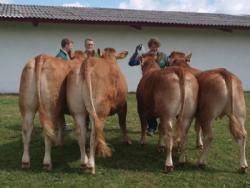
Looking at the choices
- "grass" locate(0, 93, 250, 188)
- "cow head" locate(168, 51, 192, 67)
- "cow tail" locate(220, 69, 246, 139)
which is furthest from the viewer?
"cow head" locate(168, 51, 192, 67)

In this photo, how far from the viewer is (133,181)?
22.2 feet

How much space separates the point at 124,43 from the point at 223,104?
43.6 ft

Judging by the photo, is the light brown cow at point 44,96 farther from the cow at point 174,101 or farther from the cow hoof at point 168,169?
the cow hoof at point 168,169

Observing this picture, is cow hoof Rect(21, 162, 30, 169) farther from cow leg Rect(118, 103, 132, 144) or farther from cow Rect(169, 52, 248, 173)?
Result: cow Rect(169, 52, 248, 173)

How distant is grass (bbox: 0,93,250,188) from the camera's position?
22.0ft

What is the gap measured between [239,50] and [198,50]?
2.17m

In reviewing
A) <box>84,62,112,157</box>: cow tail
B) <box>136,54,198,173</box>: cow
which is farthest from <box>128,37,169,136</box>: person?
<box>84,62,112,157</box>: cow tail

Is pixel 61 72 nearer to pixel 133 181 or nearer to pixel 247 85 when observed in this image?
pixel 133 181

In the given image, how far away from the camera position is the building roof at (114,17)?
18.9 metres

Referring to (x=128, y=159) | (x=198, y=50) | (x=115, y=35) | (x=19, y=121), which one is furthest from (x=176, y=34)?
(x=128, y=159)

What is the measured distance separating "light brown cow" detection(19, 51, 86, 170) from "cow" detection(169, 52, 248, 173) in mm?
2229

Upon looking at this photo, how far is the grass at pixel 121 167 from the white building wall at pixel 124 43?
961cm

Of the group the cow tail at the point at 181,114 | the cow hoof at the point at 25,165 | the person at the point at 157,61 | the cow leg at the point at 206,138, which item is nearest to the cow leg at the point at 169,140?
the cow tail at the point at 181,114

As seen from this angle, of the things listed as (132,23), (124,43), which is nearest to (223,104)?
(132,23)
